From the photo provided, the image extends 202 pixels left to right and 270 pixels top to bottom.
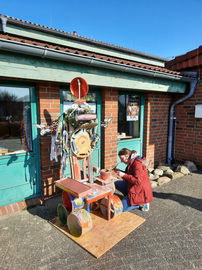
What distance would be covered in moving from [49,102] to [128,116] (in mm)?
2531

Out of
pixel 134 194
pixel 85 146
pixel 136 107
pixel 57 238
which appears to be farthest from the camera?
pixel 136 107

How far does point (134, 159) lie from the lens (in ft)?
11.7

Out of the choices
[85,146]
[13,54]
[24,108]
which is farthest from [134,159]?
[13,54]

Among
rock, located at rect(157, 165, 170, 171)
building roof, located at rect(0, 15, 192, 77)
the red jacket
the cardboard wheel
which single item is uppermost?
building roof, located at rect(0, 15, 192, 77)

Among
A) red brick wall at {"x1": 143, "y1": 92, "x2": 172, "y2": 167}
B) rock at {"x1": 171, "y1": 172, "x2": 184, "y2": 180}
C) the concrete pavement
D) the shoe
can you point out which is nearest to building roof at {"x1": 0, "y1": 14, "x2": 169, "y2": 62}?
red brick wall at {"x1": 143, "y1": 92, "x2": 172, "y2": 167}

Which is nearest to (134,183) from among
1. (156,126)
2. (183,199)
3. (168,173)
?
(183,199)

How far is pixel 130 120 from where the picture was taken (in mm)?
5691

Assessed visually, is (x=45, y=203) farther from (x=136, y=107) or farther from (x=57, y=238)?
(x=136, y=107)

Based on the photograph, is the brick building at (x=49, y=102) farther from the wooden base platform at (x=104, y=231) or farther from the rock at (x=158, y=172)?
the wooden base platform at (x=104, y=231)

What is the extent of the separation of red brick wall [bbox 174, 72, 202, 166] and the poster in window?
171cm

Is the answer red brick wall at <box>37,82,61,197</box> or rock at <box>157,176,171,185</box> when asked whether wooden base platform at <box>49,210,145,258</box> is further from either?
rock at <box>157,176,171,185</box>

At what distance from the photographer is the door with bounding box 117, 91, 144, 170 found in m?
5.41

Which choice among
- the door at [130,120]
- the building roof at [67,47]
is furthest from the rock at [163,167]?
the building roof at [67,47]

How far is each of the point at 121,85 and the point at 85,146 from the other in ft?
6.50
